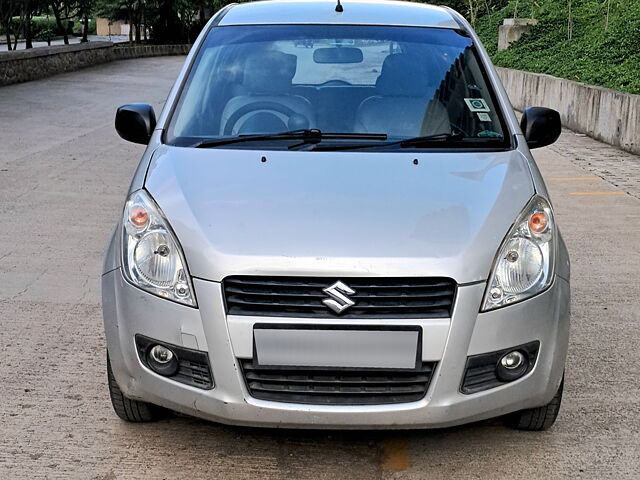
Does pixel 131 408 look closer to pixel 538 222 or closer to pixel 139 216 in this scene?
pixel 139 216

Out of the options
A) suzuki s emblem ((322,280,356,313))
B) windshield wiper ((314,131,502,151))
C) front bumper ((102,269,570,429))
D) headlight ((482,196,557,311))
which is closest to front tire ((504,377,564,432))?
front bumper ((102,269,570,429))

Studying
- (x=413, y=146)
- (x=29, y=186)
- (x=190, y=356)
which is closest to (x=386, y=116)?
(x=413, y=146)

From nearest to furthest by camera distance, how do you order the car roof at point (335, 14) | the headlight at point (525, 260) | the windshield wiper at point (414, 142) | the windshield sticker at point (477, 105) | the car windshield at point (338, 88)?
1. the headlight at point (525, 260)
2. the windshield wiper at point (414, 142)
3. the car windshield at point (338, 88)
4. the windshield sticker at point (477, 105)
5. the car roof at point (335, 14)

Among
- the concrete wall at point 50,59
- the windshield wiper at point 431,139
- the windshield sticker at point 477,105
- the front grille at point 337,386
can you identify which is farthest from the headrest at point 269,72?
the concrete wall at point 50,59

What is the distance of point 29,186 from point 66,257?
2887 mm

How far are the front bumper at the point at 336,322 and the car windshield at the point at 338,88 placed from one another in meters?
1.01

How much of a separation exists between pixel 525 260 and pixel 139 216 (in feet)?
4.75

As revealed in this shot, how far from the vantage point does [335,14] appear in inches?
204

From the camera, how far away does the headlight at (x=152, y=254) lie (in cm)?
354

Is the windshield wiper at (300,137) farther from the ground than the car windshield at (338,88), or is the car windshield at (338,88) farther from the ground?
the car windshield at (338,88)

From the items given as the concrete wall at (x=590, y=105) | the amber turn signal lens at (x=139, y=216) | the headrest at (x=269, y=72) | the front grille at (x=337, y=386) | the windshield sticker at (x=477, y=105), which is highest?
the headrest at (x=269, y=72)

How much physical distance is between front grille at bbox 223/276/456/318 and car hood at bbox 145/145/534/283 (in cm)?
4

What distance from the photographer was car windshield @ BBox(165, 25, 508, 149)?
4473 mm

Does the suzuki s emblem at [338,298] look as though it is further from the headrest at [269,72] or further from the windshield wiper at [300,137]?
the headrest at [269,72]
